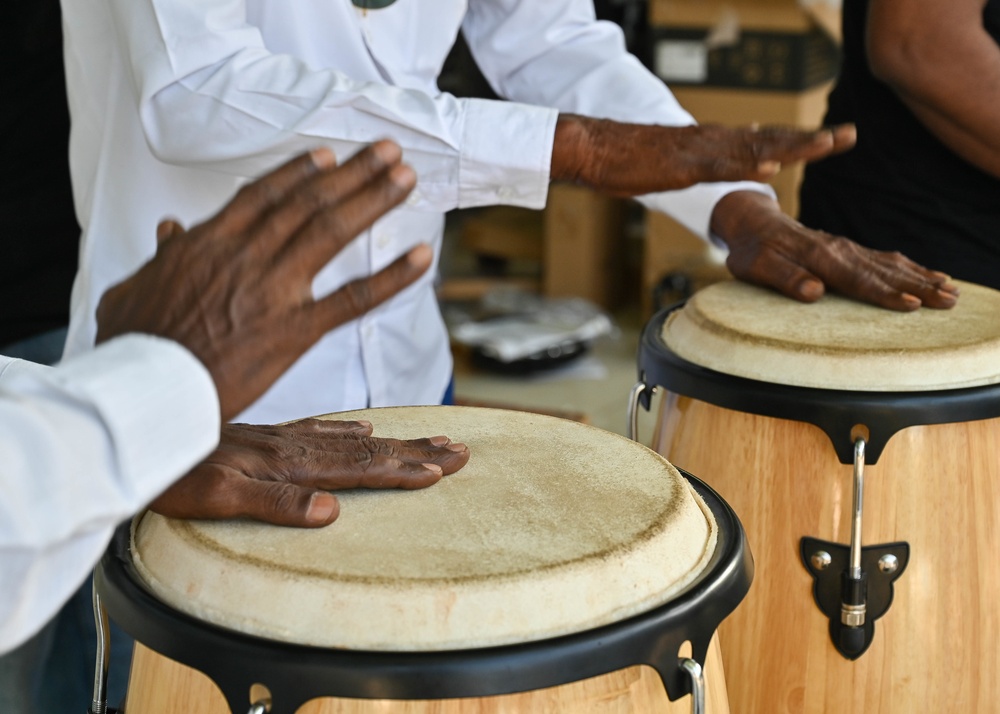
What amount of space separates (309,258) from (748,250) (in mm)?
823

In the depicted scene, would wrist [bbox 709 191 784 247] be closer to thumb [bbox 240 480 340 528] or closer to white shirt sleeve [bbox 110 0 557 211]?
white shirt sleeve [bbox 110 0 557 211]

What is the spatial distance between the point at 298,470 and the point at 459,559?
0.17 metres

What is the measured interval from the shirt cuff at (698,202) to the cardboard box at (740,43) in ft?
6.90

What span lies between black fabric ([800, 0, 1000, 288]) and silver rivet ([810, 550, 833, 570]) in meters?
0.70

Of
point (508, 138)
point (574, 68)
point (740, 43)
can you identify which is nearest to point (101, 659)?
point (508, 138)

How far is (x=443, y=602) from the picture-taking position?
2.52ft

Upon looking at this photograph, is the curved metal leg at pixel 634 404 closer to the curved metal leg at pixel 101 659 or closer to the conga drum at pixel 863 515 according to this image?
the conga drum at pixel 863 515

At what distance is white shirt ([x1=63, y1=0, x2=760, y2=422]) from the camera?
1.17 metres

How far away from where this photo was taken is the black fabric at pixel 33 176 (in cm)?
160

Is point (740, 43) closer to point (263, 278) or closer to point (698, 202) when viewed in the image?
point (698, 202)

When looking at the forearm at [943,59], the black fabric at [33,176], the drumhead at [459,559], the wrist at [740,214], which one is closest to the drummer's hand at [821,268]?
the wrist at [740,214]

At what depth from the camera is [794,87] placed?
352 centimetres

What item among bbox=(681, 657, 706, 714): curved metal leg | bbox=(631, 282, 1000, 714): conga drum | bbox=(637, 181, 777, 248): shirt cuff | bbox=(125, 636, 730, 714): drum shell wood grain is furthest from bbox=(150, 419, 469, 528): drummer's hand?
bbox=(637, 181, 777, 248): shirt cuff

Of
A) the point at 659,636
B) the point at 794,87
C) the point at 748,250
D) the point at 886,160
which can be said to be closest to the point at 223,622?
the point at 659,636
